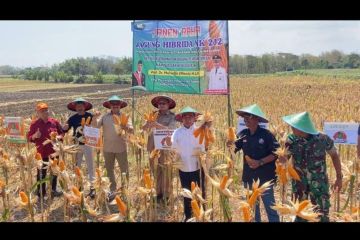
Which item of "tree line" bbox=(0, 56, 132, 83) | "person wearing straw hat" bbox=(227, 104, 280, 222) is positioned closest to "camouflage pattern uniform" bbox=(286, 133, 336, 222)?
"person wearing straw hat" bbox=(227, 104, 280, 222)

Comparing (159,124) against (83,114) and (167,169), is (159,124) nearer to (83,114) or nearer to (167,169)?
(167,169)

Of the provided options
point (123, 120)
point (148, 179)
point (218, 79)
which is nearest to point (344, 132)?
point (148, 179)

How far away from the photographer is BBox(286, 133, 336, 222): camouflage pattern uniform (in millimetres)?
3861

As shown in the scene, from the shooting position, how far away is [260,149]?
438 cm

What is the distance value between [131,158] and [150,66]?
2.19 metres

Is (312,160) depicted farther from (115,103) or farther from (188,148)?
(115,103)

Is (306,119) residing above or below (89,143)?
above

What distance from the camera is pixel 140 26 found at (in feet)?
28.4

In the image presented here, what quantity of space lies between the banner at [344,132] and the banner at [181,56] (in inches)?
112

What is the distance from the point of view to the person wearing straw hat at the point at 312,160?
3.86m

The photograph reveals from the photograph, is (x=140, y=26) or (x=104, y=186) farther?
(x=140, y=26)

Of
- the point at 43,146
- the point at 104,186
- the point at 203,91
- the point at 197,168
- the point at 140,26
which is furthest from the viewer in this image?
the point at 140,26

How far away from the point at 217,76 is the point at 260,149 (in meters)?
3.70

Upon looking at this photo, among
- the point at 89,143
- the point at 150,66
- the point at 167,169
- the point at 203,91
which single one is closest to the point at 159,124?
the point at 167,169
